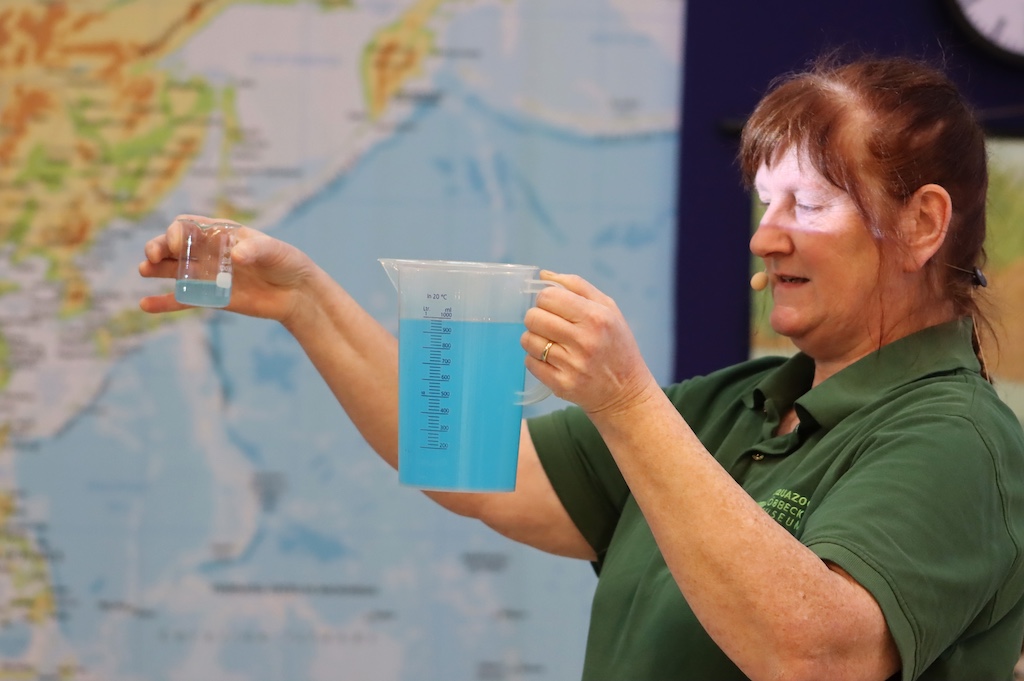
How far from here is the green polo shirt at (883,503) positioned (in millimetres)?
860

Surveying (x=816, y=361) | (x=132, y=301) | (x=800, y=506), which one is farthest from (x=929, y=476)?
(x=132, y=301)

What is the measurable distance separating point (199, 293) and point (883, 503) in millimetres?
757

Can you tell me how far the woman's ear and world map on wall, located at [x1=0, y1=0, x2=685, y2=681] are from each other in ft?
3.45

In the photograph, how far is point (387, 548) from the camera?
2119 millimetres

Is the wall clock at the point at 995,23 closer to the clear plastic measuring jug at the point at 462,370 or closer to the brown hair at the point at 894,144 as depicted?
the brown hair at the point at 894,144

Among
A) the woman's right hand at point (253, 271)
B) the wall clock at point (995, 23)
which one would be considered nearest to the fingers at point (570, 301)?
the woman's right hand at point (253, 271)

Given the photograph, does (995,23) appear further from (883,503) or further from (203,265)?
(203,265)

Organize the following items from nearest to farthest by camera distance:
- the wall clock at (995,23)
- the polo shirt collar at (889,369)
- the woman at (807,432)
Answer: the woman at (807,432) < the polo shirt collar at (889,369) < the wall clock at (995,23)

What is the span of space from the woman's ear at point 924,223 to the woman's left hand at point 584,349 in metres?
0.38

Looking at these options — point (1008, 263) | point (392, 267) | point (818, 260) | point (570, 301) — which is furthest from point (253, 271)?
point (1008, 263)

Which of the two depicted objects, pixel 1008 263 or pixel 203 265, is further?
pixel 1008 263

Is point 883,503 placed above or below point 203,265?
below

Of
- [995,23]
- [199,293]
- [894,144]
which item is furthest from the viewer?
[995,23]

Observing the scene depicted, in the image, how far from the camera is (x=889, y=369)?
3.55ft
